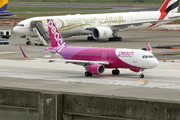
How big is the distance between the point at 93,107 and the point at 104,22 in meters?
69.1

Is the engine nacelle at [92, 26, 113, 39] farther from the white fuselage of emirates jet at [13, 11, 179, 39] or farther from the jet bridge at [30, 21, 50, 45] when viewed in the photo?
the jet bridge at [30, 21, 50, 45]

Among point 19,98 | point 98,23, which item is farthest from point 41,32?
point 19,98

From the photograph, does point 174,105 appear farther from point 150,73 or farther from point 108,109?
point 150,73

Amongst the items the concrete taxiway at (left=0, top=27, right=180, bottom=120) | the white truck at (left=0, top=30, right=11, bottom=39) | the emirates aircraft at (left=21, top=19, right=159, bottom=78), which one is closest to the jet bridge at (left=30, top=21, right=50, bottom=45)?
the concrete taxiway at (left=0, top=27, right=180, bottom=120)

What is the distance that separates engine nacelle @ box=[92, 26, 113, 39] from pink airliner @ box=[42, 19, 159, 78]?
120ft

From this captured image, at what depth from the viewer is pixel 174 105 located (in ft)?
66.4

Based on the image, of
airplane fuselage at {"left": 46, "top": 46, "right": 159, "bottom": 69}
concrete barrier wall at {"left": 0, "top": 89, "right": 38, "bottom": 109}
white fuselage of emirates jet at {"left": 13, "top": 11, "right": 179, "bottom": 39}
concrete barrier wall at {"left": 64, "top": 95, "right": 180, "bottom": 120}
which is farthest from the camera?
white fuselage of emirates jet at {"left": 13, "top": 11, "right": 179, "bottom": 39}

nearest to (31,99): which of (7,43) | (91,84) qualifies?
(91,84)

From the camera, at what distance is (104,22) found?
90.4 metres

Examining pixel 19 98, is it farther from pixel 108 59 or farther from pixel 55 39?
pixel 55 39

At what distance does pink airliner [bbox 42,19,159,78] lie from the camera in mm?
44969

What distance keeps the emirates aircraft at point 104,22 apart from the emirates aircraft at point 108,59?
35.1 m

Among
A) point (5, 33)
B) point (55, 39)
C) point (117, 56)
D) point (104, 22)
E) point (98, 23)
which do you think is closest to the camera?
point (117, 56)

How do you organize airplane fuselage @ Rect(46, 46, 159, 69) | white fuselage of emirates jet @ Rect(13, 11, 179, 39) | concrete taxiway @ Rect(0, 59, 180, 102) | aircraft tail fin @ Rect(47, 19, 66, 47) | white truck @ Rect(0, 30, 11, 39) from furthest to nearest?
white truck @ Rect(0, 30, 11, 39) < white fuselage of emirates jet @ Rect(13, 11, 179, 39) < aircraft tail fin @ Rect(47, 19, 66, 47) < airplane fuselage @ Rect(46, 46, 159, 69) < concrete taxiway @ Rect(0, 59, 180, 102)
